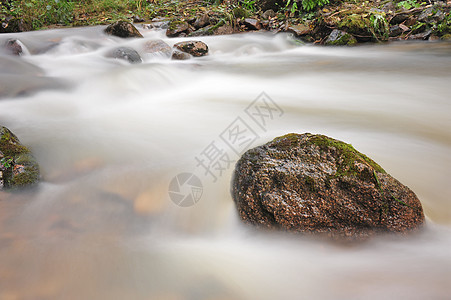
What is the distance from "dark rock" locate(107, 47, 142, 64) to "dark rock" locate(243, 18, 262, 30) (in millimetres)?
4596

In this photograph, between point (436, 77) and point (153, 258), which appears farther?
point (436, 77)

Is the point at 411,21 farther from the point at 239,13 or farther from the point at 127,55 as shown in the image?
the point at 127,55

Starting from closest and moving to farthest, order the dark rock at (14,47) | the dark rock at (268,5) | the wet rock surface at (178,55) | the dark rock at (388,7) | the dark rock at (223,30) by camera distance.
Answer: the dark rock at (14,47) < the wet rock surface at (178,55) < the dark rock at (388,7) < the dark rock at (223,30) < the dark rock at (268,5)

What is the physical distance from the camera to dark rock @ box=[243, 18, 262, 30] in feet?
30.8

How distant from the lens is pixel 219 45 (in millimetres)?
7750

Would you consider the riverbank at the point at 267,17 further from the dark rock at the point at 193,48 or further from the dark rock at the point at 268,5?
the dark rock at the point at 193,48

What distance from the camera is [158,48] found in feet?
21.8

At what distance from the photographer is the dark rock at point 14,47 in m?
5.73

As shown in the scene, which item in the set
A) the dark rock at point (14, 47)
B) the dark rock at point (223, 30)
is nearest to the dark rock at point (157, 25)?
the dark rock at point (223, 30)

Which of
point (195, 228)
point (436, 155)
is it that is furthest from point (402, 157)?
point (195, 228)

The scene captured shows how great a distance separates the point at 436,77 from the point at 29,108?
6195 mm

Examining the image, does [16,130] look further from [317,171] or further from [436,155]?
[436,155]

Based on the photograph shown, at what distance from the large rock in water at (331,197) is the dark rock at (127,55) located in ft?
16.6

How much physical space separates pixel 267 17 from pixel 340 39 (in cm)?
343
